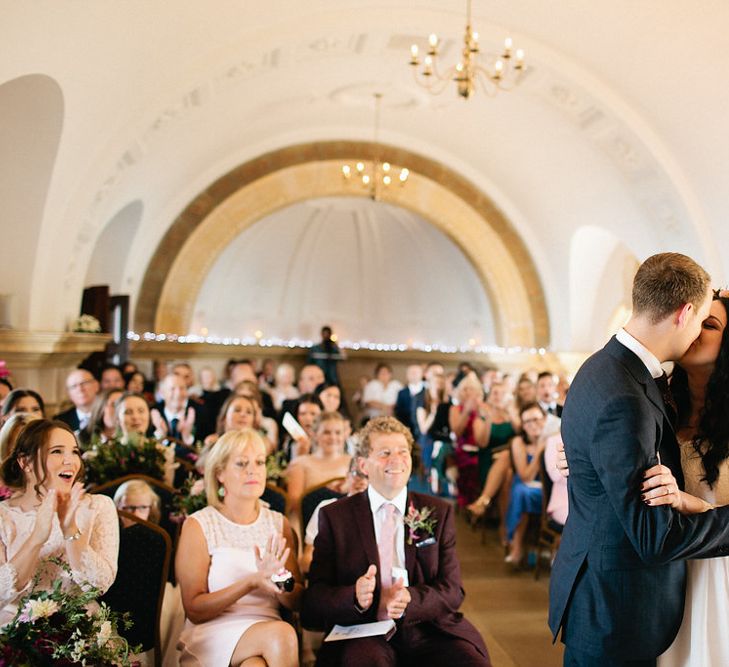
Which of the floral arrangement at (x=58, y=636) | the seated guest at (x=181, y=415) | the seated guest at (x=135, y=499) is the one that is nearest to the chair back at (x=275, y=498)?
the seated guest at (x=135, y=499)

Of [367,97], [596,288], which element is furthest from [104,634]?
[596,288]

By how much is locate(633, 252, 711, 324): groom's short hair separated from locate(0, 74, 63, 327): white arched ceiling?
19.6ft

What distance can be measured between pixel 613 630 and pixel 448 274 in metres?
16.0

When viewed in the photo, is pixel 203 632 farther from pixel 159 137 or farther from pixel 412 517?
pixel 159 137

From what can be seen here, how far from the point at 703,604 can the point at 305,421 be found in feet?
15.2

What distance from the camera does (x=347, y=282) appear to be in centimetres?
1858

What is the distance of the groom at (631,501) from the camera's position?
2176 mm

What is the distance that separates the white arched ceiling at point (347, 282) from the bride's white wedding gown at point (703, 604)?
15.0 meters

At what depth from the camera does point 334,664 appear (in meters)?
3.17

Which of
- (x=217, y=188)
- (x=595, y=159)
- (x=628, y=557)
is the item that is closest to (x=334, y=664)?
(x=628, y=557)

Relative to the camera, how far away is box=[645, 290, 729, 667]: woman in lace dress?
→ 7.64 ft

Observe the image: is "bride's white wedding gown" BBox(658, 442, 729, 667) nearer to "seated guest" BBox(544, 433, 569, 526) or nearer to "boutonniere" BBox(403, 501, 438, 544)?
"boutonniere" BBox(403, 501, 438, 544)

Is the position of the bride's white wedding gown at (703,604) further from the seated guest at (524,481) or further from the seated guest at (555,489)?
the seated guest at (524,481)

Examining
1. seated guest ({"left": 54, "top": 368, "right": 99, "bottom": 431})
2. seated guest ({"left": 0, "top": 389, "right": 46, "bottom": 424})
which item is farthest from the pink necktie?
seated guest ({"left": 54, "top": 368, "right": 99, "bottom": 431})
